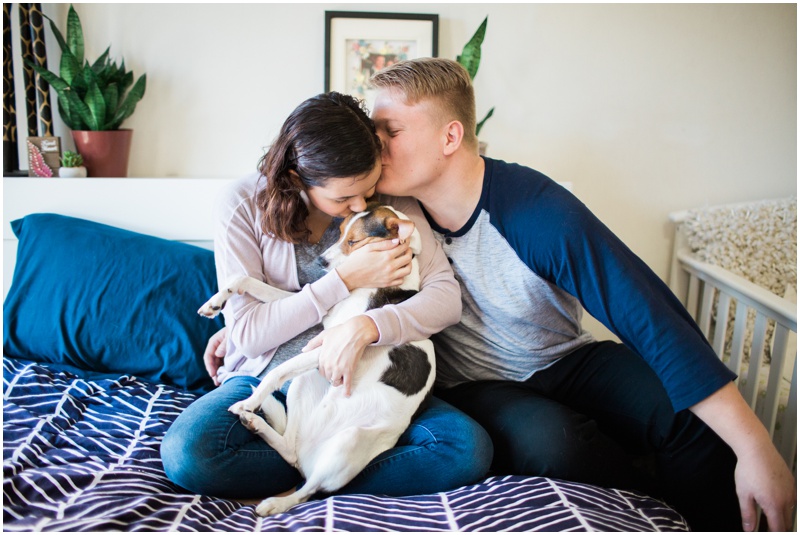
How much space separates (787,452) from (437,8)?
1766 mm

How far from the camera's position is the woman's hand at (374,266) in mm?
A: 1406

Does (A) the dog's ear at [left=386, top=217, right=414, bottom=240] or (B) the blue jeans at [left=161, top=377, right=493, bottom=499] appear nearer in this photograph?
(B) the blue jeans at [left=161, top=377, right=493, bottom=499]

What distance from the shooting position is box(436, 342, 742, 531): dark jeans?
1.36 meters

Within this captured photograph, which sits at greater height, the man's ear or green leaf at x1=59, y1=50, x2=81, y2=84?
green leaf at x1=59, y1=50, x2=81, y2=84

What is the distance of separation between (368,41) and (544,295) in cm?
119

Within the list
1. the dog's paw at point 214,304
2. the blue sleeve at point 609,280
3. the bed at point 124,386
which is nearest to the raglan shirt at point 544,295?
the blue sleeve at point 609,280

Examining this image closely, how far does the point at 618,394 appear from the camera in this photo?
1529 mm

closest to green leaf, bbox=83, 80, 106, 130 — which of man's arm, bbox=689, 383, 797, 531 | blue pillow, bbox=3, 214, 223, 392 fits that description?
blue pillow, bbox=3, 214, 223, 392

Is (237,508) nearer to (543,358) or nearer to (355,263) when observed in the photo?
(355,263)

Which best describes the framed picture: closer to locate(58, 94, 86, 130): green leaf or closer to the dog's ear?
locate(58, 94, 86, 130): green leaf

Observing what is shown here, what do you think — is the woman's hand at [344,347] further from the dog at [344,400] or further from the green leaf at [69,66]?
the green leaf at [69,66]

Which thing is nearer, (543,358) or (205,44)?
(543,358)

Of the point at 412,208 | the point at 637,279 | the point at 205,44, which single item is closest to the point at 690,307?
the point at 637,279

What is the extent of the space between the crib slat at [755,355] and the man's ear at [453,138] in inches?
39.1
